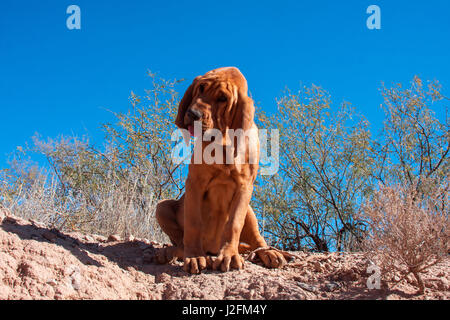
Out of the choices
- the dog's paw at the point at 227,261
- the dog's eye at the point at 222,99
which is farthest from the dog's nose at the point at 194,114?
the dog's paw at the point at 227,261

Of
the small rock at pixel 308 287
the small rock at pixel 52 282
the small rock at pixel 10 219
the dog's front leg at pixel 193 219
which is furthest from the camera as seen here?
the dog's front leg at pixel 193 219

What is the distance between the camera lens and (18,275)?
2.78 m

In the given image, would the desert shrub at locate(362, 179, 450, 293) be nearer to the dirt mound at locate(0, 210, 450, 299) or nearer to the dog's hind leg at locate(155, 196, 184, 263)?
the dirt mound at locate(0, 210, 450, 299)

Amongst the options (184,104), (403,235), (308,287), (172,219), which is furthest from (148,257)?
(403,235)

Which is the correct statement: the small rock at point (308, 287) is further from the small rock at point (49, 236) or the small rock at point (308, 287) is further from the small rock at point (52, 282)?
the small rock at point (49, 236)

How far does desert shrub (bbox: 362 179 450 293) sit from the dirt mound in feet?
0.58

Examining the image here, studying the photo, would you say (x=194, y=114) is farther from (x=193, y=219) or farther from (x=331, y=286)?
(x=331, y=286)

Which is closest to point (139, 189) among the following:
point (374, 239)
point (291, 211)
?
point (291, 211)

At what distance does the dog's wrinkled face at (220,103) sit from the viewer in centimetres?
353

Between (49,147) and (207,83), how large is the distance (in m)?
9.53

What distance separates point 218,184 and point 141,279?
109 centimetres

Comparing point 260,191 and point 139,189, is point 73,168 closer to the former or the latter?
point 139,189

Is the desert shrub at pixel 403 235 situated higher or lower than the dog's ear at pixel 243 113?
lower

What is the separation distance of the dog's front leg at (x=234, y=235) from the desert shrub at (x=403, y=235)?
1108 mm
